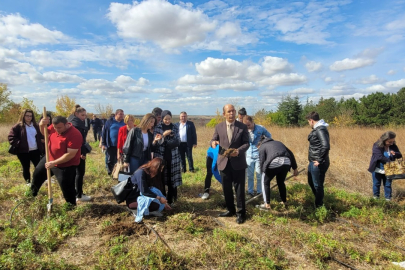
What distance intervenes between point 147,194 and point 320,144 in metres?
3.15

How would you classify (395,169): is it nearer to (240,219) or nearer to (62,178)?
(240,219)

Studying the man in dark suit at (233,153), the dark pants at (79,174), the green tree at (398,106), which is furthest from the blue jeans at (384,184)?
the green tree at (398,106)

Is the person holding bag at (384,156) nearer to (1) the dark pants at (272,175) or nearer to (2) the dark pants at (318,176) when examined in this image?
(2) the dark pants at (318,176)

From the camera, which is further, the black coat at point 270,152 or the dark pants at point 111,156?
the dark pants at point 111,156

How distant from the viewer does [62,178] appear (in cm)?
405

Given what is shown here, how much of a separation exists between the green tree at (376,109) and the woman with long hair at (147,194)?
92.0 ft

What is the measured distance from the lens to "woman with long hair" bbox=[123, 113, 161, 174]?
4.46m

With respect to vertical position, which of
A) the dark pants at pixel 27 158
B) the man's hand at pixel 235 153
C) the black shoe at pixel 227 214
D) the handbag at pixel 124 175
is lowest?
the black shoe at pixel 227 214

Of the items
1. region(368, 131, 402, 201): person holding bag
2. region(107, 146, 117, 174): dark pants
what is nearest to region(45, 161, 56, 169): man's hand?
region(107, 146, 117, 174): dark pants

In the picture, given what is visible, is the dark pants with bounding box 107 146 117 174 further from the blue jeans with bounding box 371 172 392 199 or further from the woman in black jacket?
the blue jeans with bounding box 371 172 392 199

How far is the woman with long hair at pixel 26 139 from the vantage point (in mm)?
5199

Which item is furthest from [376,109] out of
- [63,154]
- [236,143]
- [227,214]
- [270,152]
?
[63,154]

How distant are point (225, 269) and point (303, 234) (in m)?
1.44

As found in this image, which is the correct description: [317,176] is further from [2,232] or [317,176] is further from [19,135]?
[19,135]
